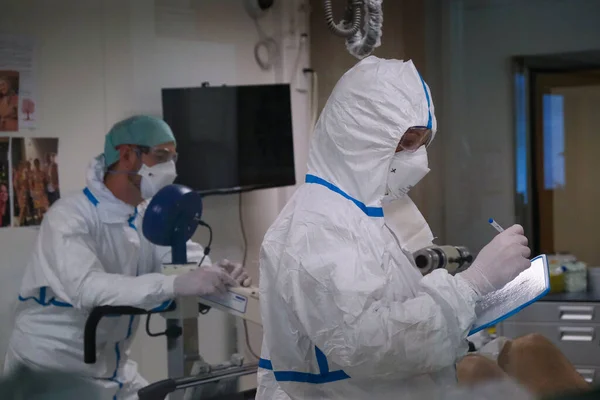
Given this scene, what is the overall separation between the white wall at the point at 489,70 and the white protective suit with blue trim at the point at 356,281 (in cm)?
113

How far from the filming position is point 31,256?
7.59 feet

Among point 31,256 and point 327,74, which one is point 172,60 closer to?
point 327,74

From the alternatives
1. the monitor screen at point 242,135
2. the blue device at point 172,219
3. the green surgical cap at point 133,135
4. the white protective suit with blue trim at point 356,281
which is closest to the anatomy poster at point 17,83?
the green surgical cap at point 133,135

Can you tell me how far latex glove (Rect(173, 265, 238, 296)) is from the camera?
7.41 ft

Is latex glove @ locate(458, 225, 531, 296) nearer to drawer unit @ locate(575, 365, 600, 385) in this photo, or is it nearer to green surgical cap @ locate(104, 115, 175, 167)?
drawer unit @ locate(575, 365, 600, 385)

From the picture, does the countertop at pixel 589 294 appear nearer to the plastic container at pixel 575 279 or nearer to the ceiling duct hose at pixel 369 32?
the plastic container at pixel 575 279

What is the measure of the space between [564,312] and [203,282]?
1.26 metres

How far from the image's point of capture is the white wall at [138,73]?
7.87ft

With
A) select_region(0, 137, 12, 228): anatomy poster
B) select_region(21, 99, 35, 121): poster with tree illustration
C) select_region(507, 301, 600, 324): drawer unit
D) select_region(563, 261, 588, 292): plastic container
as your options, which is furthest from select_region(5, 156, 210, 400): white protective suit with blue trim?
select_region(563, 261, 588, 292): plastic container

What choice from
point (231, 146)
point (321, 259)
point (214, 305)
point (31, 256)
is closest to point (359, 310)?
point (321, 259)

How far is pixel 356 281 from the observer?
1.33 metres

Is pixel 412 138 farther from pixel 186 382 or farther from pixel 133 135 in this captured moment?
pixel 133 135

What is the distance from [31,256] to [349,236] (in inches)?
50.5

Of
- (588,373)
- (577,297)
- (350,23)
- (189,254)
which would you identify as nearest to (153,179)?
(189,254)
